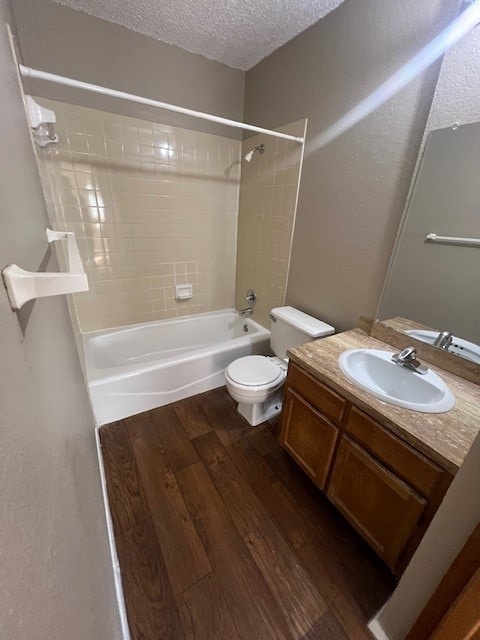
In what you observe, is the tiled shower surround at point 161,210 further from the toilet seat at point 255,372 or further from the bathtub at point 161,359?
the toilet seat at point 255,372

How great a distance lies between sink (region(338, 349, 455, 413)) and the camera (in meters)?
0.99

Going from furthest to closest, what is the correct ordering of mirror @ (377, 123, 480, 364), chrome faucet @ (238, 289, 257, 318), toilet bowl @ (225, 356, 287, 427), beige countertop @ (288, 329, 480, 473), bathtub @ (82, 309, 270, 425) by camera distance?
chrome faucet @ (238, 289, 257, 318)
bathtub @ (82, 309, 270, 425)
toilet bowl @ (225, 356, 287, 427)
mirror @ (377, 123, 480, 364)
beige countertop @ (288, 329, 480, 473)

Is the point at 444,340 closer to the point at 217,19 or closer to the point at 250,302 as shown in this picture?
the point at 250,302

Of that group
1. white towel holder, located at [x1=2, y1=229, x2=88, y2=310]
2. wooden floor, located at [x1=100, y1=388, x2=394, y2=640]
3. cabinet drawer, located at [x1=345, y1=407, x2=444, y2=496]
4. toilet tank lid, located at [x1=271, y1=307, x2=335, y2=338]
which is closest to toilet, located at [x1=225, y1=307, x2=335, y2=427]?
toilet tank lid, located at [x1=271, y1=307, x2=335, y2=338]

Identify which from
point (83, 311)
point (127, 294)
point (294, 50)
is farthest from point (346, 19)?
point (83, 311)

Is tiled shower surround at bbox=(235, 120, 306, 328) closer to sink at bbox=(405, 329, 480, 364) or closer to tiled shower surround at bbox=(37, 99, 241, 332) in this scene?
tiled shower surround at bbox=(37, 99, 241, 332)

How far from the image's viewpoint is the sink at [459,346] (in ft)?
3.65

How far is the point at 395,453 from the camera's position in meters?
0.92

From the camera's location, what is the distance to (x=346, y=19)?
4.44ft

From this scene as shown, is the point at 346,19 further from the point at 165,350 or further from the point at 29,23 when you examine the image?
the point at 165,350

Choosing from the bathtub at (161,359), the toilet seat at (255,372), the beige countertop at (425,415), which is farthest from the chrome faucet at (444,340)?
the bathtub at (161,359)

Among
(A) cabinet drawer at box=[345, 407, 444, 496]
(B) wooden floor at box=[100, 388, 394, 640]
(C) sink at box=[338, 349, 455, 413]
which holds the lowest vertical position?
(B) wooden floor at box=[100, 388, 394, 640]

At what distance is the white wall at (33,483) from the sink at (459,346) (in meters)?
1.49

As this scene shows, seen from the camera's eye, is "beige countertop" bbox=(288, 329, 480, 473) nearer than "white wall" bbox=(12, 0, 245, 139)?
Yes
